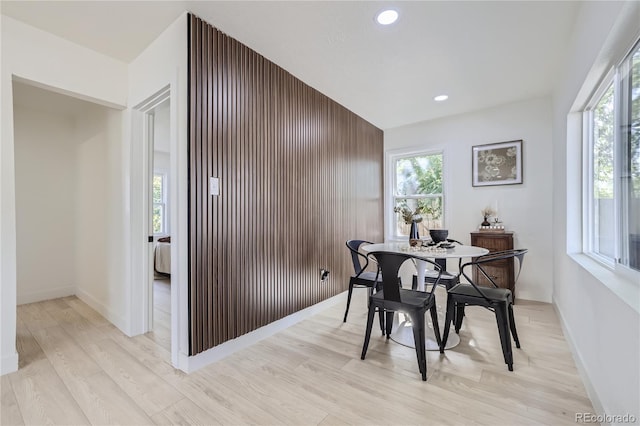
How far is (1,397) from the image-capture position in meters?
1.72

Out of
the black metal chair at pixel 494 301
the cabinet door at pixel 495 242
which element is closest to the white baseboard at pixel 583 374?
the black metal chair at pixel 494 301

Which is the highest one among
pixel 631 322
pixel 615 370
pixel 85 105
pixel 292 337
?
pixel 85 105

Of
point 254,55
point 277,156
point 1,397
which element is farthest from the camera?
point 277,156

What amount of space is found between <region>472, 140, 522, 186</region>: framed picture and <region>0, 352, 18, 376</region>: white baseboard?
4975 millimetres

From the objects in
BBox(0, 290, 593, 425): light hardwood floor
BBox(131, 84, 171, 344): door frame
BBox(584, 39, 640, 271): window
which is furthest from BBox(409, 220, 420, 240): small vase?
BBox(131, 84, 171, 344): door frame

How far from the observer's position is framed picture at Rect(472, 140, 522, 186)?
145 inches

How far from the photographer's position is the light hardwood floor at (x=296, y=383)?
1562mm

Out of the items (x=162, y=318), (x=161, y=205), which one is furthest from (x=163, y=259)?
(x=162, y=318)

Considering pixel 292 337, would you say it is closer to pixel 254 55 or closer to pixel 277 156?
pixel 277 156

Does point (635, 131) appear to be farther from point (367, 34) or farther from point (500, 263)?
point (500, 263)

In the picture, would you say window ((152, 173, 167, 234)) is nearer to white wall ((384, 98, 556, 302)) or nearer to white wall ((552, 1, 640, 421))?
A: white wall ((384, 98, 556, 302))

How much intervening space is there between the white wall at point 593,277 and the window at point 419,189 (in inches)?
64.2

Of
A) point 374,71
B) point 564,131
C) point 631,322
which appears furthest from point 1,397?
point 564,131

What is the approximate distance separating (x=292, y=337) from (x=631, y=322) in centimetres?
218
